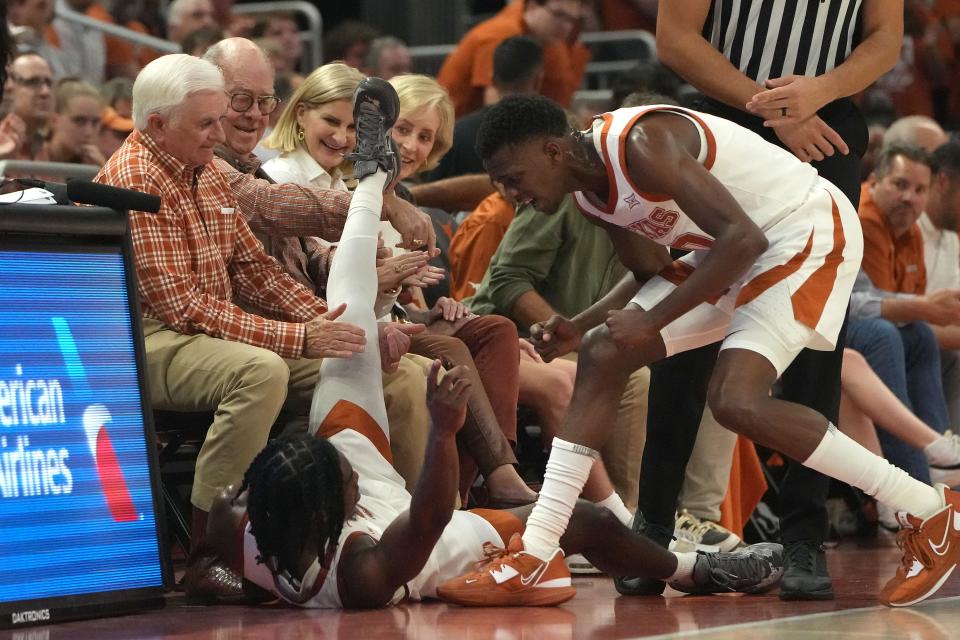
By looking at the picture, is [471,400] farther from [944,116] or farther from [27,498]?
[944,116]

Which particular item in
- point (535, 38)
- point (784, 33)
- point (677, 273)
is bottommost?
point (535, 38)

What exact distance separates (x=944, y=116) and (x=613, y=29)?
8.72 feet

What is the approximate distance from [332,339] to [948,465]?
318cm

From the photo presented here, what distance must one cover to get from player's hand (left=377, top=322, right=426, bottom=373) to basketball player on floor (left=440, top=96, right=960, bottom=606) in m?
0.62

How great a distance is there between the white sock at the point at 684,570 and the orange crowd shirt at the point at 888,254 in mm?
2957

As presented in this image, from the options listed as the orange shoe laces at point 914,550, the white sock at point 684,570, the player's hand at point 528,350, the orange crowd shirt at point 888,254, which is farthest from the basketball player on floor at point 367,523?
the orange crowd shirt at point 888,254

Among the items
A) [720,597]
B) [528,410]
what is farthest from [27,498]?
[528,410]

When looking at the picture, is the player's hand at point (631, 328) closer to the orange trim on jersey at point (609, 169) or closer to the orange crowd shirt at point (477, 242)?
the orange trim on jersey at point (609, 169)

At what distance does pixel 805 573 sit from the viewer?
3994mm

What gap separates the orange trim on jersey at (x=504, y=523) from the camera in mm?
3963

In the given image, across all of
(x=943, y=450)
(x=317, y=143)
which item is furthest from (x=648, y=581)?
(x=943, y=450)

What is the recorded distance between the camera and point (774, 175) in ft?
12.9

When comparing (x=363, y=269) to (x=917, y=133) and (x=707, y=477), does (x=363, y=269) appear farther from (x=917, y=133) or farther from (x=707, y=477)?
(x=917, y=133)

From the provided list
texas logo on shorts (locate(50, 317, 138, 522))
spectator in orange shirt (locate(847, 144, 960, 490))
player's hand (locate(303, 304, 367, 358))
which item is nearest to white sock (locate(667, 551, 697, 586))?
player's hand (locate(303, 304, 367, 358))
